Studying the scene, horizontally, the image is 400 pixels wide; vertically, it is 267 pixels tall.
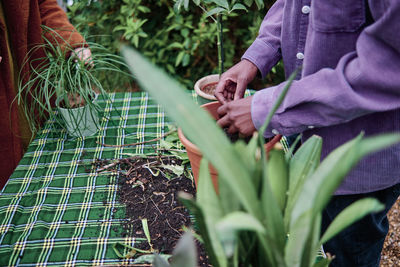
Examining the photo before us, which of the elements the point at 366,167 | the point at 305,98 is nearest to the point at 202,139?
the point at 305,98

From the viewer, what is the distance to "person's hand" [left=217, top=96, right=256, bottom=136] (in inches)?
34.8

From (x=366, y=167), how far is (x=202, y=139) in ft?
2.30

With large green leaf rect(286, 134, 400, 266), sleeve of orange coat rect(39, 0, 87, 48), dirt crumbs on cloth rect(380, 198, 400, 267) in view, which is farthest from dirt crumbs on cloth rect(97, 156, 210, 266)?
dirt crumbs on cloth rect(380, 198, 400, 267)

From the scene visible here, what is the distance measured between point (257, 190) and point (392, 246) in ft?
5.98

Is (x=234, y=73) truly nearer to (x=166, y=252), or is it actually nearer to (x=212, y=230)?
(x=166, y=252)

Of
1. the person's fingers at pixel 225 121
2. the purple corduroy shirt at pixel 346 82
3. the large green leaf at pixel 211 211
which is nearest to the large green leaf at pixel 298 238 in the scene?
the large green leaf at pixel 211 211

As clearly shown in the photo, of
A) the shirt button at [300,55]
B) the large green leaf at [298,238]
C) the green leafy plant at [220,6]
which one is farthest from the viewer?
the green leafy plant at [220,6]

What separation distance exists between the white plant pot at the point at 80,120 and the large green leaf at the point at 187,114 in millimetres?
997

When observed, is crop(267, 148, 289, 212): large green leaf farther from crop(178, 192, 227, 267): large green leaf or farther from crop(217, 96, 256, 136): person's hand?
crop(217, 96, 256, 136): person's hand

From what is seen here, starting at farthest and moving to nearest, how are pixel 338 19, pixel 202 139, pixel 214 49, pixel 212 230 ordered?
pixel 214 49
pixel 338 19
pixel 212 230
pixel 202 139

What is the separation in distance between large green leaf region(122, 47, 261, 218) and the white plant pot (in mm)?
997

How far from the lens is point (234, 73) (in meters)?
1.20

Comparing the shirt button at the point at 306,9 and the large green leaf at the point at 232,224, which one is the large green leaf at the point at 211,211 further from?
the shirt button at the point at 306,9

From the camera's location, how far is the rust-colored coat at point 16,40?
159 centimetres
